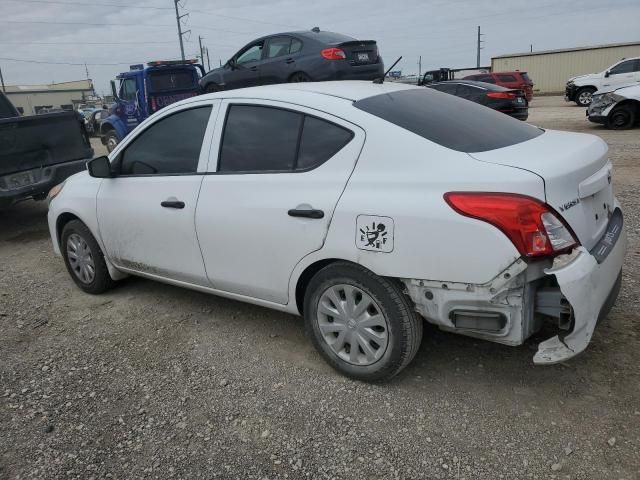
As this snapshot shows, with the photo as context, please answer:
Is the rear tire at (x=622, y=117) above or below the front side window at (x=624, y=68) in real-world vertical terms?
below

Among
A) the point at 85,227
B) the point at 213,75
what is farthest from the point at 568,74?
the point at 85,227

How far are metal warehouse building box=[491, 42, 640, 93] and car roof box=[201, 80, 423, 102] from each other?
36529 millimetres

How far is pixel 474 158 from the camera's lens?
8.36 ft

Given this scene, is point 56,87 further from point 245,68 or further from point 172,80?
point 245,68

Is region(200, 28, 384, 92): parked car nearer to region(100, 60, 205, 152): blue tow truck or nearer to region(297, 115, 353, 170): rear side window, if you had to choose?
region(100, 60, 205, 152): blue tow truck

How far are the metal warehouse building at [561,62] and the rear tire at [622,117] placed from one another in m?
25.2

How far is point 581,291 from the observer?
90.8 inches

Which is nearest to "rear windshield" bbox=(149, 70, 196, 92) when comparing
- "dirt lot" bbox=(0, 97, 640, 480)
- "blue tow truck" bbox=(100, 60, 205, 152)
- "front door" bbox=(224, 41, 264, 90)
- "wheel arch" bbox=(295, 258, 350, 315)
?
"blue tow truck" bbox=(100, 60, 205, 152)

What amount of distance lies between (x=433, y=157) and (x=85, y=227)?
311 cm

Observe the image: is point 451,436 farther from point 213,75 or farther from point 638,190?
point 213,75

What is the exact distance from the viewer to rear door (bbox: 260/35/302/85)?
31.2 feet

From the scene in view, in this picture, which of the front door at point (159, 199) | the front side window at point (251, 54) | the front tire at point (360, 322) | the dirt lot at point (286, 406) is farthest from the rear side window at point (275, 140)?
the front side window at point (251, 54)

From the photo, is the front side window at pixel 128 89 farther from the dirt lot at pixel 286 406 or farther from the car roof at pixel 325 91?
the car roof at pixel 325 91

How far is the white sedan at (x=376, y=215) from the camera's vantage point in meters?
2.36
